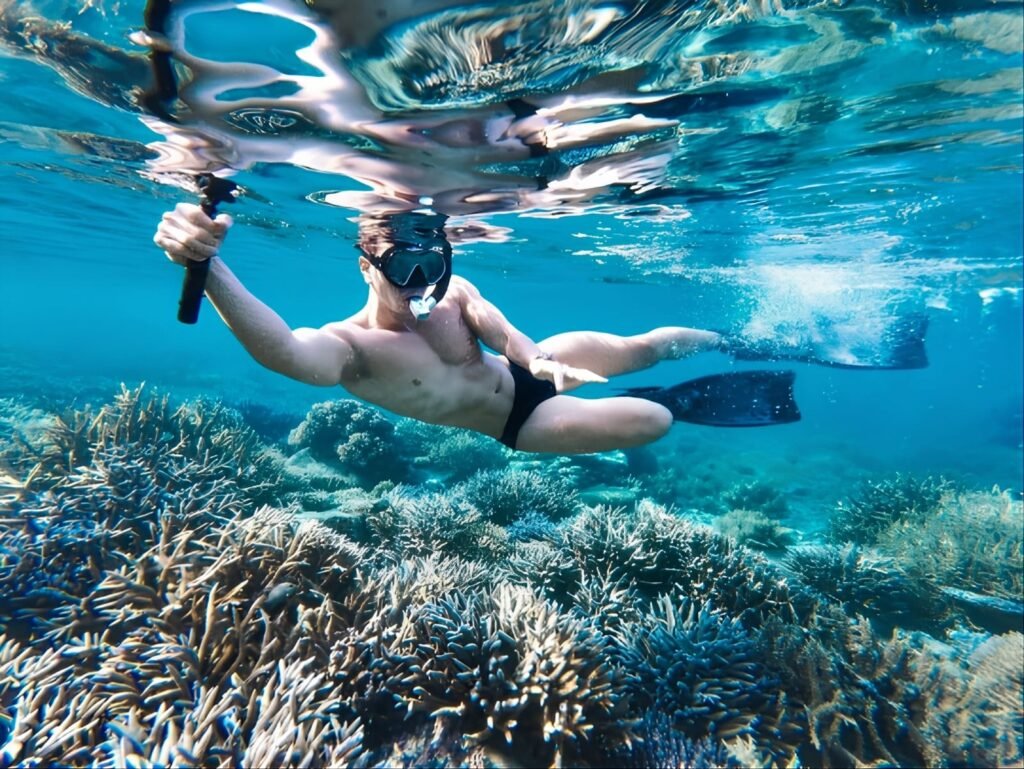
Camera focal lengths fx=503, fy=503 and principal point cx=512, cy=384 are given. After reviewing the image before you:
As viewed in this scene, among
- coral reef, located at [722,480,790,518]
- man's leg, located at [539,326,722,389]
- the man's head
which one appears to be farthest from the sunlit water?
man's leg, located at [539,326,722,389]

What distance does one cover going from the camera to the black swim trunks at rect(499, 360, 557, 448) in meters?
4.60

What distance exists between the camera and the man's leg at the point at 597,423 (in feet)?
13.8

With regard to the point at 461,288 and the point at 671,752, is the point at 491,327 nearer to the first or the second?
the point at 461,288

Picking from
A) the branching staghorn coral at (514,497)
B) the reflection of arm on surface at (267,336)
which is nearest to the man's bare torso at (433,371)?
the reflection of arm on surface at (267,336)

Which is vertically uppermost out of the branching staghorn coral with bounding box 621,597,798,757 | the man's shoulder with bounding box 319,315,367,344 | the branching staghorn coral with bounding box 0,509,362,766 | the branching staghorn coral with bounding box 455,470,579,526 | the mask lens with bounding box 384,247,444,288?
the mask lens with bounding box 384,247,444,288

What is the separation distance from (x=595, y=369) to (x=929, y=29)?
16.9 ft

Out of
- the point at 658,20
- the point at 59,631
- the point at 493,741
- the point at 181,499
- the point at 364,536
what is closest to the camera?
the point at 493,741

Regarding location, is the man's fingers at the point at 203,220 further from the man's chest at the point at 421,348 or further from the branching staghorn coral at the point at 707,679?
the branching staghorn coral at the point at 707,679

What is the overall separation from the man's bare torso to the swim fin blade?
162 centimetres

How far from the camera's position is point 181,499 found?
20.1 feet

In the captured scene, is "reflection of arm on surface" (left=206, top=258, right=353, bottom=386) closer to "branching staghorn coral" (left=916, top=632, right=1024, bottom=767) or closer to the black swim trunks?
the black swim trunks

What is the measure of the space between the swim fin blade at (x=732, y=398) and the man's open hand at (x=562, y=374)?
169 cm

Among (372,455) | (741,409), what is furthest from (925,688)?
(372,455)

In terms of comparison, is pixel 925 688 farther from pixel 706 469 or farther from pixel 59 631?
pixel 706 469
